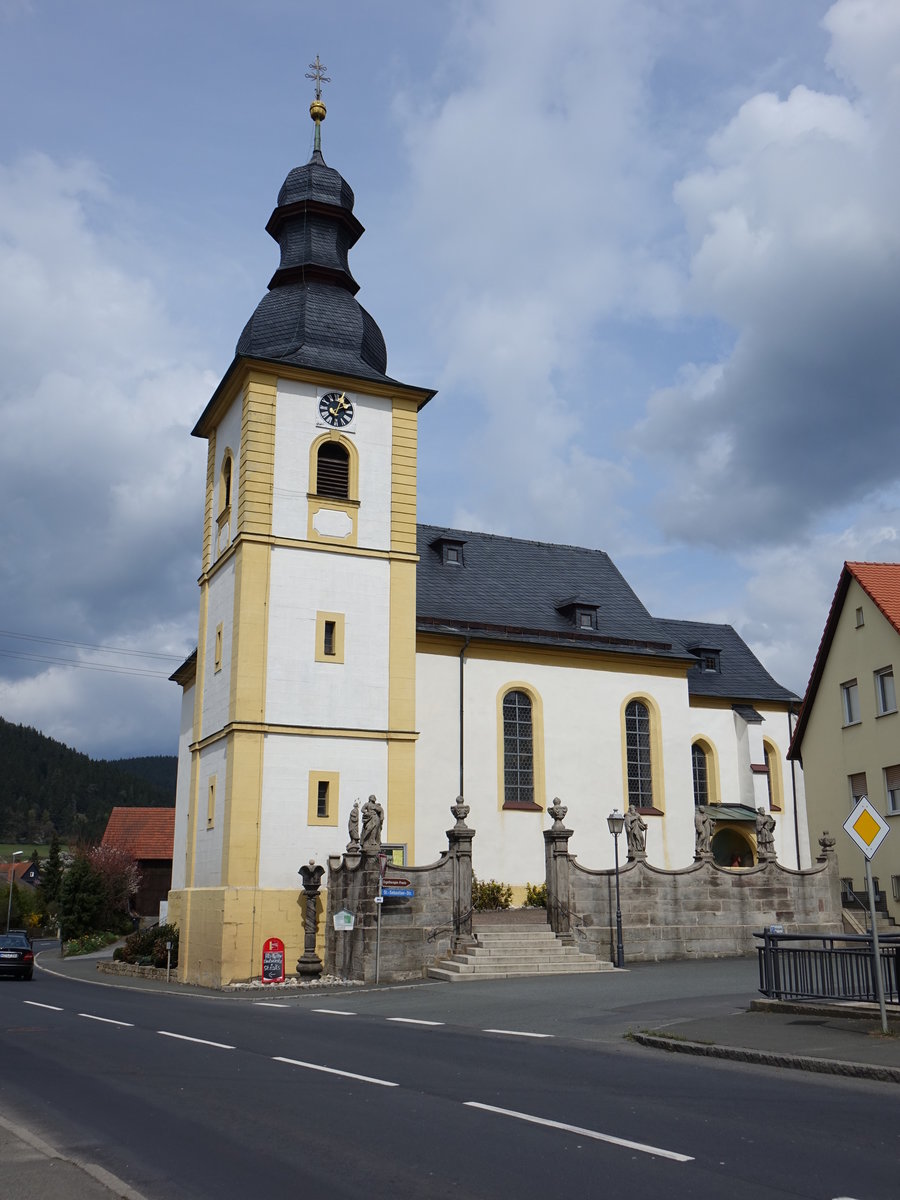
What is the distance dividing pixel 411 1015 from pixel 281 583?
546 inches

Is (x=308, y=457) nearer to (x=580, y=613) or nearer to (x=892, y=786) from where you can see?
(x=580, y=613)

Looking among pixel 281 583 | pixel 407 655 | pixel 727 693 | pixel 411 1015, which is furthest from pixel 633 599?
pixel 411 1015

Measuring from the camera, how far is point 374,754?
28859 mm

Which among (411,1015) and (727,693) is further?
(727,693)

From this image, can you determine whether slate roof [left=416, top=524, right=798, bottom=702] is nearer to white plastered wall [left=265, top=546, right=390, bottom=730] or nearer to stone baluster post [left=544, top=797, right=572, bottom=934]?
white plastered wall [left=265, top=546, right=390, bottom=730]

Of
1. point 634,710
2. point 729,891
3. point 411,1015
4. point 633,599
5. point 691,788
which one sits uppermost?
point 633,599

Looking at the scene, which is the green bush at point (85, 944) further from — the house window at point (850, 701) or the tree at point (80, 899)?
the house window at point (850, 701)

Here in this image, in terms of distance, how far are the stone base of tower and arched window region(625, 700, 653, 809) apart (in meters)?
11.7

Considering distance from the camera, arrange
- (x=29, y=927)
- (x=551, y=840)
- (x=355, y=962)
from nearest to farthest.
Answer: (x=355, y=962) < (x=551, y=840) < (x=29, y=927)

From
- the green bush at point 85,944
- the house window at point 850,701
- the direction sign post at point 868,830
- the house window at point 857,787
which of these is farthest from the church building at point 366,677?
the green bush at point 85,944

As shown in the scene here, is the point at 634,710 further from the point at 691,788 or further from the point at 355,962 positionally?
the point at 355,962

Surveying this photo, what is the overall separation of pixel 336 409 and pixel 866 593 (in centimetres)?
1485

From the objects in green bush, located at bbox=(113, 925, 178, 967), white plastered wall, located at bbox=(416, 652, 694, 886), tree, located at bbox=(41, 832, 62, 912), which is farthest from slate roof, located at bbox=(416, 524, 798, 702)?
tree, located at bbox=(41, 832, 62, 912)

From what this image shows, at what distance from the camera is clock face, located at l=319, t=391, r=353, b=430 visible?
30.6 meters
